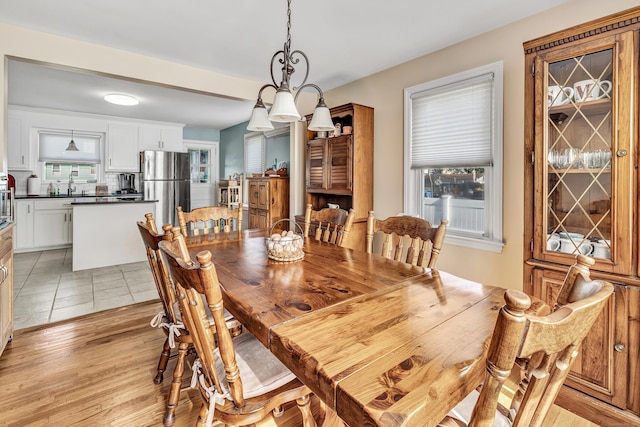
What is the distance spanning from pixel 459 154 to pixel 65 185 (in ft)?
22.2

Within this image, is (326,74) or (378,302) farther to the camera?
(326,74)

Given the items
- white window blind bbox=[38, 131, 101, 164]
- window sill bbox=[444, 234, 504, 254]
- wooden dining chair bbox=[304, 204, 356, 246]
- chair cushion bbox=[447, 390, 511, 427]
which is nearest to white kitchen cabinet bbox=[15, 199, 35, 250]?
white window blind bbox=[38, 131, 101, 164]

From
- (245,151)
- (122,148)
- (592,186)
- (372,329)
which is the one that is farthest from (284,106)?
(122,148)

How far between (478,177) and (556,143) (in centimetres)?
90

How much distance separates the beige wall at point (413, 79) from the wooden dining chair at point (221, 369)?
2.03 meters

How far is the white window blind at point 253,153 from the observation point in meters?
5.87

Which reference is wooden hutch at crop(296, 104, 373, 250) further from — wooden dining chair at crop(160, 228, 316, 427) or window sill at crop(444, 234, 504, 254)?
wooden dining chair at crop(160, 228, 316, 427)

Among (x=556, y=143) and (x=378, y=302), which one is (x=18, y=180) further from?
(x=556, y=143)

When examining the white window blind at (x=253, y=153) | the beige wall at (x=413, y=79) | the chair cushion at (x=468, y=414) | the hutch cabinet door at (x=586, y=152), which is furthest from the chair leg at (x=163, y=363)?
the white window blind at (x=253, y=153)

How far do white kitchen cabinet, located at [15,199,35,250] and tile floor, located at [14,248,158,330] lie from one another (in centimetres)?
60

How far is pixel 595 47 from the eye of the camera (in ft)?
5.21

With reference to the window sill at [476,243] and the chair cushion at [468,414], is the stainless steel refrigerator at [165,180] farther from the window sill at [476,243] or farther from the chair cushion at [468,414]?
the chair cushion at [468,414]

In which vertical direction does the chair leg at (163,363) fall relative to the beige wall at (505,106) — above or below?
below

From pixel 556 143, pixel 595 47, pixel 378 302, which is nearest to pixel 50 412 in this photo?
pixel 378 302
